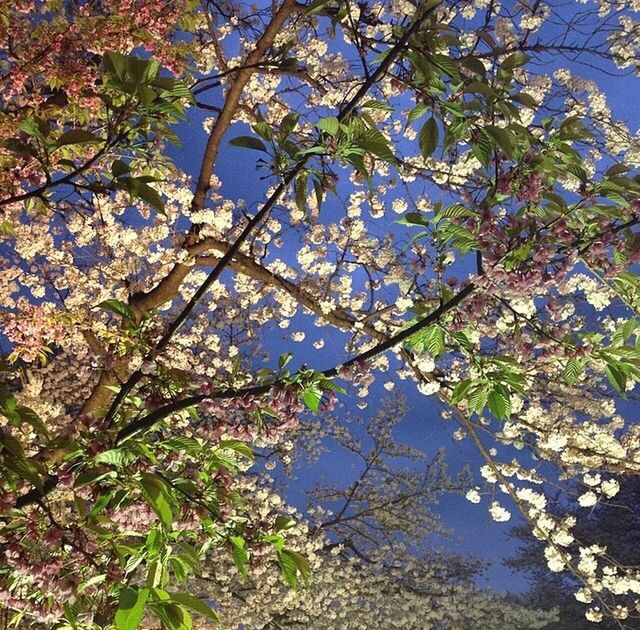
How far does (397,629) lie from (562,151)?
802cm

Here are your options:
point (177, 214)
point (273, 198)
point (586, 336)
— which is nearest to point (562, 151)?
point (586, 336)

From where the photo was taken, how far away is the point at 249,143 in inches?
58.9

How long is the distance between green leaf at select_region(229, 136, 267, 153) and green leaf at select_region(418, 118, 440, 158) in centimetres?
39

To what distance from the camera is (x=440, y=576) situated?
340 inches

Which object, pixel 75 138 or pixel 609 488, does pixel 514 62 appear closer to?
pixel 75 138

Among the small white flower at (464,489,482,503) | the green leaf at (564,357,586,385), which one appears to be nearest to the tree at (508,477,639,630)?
the small white flower at (464,489,482,503)

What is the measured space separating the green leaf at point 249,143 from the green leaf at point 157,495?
799 millimetres

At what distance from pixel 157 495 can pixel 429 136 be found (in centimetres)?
105

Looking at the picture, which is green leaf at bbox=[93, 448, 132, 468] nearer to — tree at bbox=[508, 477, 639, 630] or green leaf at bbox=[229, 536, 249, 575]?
green leaf at bbox=[229, 536, 249, 575]

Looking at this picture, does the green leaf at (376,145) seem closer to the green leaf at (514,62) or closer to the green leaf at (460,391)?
the green leaf at (514,62)

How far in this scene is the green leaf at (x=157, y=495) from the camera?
1.23 m

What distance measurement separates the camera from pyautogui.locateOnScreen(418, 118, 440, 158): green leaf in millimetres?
1520

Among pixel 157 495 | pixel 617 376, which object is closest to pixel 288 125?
pixel 157 495

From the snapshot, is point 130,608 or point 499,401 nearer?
point 130,608
